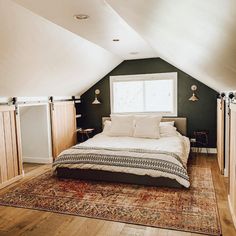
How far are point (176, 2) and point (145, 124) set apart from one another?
4355 millimetres

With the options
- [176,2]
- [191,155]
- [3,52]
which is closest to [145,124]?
[191,155]

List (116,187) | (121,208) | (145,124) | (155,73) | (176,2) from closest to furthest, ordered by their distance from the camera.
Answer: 1. (176,2)
2. (121,208)
3. (116,187)
4. (145,124)
5. (155,73)

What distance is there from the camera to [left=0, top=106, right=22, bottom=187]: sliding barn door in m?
3.97

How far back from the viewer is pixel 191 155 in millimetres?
5559

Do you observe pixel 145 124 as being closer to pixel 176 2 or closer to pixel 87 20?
pixel 87 20

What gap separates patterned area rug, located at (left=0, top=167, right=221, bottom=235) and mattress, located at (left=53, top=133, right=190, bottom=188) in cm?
24

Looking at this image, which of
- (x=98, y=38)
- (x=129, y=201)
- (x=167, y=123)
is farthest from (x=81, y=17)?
(x=167, y=123)

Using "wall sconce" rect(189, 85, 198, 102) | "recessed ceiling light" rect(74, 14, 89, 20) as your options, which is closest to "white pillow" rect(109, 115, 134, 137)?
"wall sconce" rect(189, 85, 198, 102)

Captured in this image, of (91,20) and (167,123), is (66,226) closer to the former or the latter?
(91,20)

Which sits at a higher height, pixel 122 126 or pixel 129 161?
pixel 122 126

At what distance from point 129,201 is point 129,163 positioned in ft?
2.38

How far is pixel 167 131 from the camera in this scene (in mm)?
5316

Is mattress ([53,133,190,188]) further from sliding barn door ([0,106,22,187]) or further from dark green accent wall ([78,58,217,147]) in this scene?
dark green accent wall ([78,58,217,147])

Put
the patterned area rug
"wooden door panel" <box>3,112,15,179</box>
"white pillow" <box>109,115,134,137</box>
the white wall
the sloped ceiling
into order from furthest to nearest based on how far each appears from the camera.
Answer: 1. "white pillow" <box>109,115,134,137</box>
2. the white wall
3. "wooden door panel" <box>3,112,15,179</box>
4. the patterned area rug
5. the sloped ceiling
